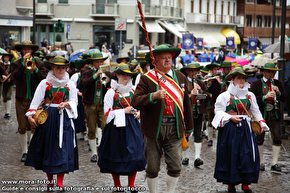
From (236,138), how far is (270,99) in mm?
2081

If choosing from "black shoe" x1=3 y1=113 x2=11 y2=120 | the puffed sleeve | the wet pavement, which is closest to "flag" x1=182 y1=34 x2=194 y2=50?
"black shoe" x1=3 y1=113 x2=11 y2=120

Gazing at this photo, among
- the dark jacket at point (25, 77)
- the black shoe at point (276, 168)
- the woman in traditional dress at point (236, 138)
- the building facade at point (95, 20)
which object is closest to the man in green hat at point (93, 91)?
the dark jacket at point (25, 77)

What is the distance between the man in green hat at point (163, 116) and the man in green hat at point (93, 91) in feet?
14.1

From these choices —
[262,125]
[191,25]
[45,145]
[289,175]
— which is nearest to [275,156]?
[289,175]

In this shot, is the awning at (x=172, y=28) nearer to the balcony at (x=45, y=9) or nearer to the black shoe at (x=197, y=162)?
the balcony at (x=45, y=9)

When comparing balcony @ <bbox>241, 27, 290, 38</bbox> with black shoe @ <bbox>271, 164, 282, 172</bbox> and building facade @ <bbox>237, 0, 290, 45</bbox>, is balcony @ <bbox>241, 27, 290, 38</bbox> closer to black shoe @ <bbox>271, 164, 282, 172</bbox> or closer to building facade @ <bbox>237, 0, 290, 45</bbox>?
building facade @ <bbox>237, 0, 290, 45</bbox>

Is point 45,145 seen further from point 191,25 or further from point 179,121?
point 191,25

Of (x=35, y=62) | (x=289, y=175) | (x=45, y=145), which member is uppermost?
(x=35, y=62)

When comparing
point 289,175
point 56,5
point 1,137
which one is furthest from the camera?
point 56,5

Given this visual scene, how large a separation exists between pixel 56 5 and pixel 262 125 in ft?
160

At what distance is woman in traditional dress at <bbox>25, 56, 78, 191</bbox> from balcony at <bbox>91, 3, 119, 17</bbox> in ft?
158

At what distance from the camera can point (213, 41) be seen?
71.8 metres

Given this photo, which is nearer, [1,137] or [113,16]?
[1,137]

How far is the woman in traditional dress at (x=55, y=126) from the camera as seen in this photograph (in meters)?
9.91
